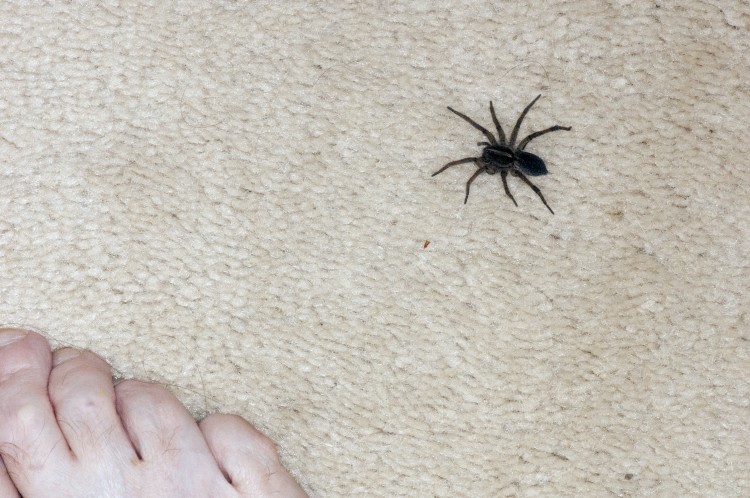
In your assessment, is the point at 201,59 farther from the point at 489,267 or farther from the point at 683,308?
the point at 683,308

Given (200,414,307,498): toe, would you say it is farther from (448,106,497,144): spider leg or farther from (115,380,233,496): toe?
(448,106,497,144): spider leg

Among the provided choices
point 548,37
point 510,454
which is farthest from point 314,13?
point 510,454

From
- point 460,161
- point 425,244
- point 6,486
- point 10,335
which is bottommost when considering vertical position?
point 6,486

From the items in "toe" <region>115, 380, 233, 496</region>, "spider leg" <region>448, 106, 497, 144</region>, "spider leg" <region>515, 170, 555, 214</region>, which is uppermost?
"spider leg" <region>448, 106, 497, 144</region>

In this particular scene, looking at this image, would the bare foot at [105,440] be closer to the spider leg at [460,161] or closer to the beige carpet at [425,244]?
the beige carpet at [425,244]

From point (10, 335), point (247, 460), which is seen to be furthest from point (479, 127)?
point (10, 335)

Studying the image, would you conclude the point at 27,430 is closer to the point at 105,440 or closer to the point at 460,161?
the point at 105,440

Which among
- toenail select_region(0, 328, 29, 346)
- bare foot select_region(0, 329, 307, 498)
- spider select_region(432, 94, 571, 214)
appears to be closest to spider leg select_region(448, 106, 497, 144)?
spider select_region(432, 94, 571, 214)
